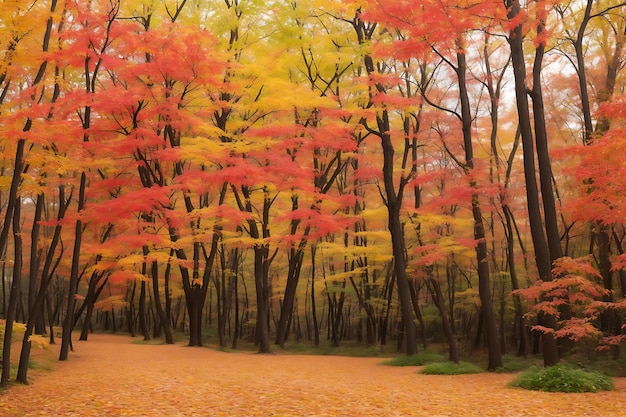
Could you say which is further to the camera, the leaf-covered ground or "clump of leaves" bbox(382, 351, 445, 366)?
"clump of leaves" bbox(382, 351, 445, 366)

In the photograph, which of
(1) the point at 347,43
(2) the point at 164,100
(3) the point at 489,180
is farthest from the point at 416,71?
(2) the point at 164,100

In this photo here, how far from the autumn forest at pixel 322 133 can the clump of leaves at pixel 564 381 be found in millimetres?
813

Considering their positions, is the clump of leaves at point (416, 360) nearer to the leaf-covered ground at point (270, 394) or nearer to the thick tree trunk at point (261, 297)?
the leaf-covered ground at point (270, 394)

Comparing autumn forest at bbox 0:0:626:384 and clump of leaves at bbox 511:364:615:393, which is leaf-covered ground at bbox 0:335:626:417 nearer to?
clump of leaves at bbox 511:364:615:393

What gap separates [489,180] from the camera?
15094mm

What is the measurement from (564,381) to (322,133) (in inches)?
458

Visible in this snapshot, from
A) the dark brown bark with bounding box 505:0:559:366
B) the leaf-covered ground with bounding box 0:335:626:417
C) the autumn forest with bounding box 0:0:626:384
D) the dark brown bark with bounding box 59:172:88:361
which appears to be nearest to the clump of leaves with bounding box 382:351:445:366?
the autumn forest with bounding box 0:0:626:384

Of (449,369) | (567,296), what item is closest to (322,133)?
(449,369)

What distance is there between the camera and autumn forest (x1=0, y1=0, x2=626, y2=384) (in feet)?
36.0

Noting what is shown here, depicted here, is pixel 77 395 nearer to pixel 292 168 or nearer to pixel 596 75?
pixel 292 168

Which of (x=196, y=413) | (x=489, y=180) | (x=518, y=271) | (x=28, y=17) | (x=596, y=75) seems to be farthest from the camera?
(x=518, y=271)

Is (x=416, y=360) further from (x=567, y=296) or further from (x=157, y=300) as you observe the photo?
(x=157, y=300)

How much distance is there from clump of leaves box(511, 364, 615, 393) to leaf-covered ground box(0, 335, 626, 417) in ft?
1.06

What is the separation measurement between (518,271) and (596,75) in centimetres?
991
